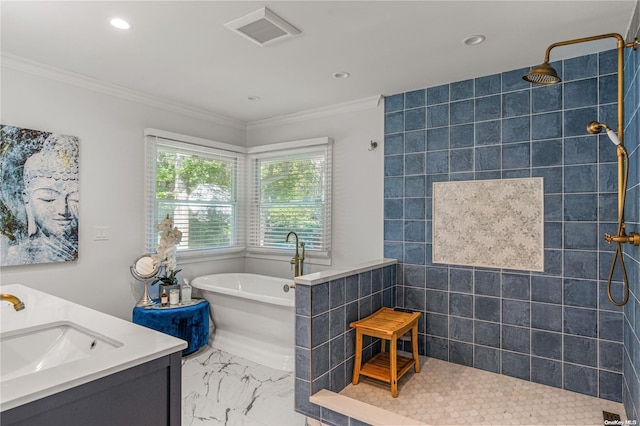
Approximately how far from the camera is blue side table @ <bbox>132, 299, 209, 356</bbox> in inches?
123

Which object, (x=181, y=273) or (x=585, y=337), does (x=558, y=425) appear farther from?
(x=181, y=273)

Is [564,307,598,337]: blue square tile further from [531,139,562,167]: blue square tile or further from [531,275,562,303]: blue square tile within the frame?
[531,139,562,167]: blue square tile

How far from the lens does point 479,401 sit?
240 cm

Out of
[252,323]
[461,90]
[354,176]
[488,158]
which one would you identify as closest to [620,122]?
[488,158]

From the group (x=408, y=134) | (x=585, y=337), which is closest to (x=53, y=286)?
(x=408, y=134)

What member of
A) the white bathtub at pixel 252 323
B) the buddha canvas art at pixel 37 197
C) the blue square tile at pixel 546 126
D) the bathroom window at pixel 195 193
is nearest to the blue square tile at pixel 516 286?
the blue square tile at pixel 546 126

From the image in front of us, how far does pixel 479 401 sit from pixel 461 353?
0.59 m

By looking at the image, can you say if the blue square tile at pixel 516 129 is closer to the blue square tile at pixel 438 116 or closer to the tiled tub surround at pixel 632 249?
the blue square tile at pixel 438 116

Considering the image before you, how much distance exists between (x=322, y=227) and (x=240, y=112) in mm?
1548

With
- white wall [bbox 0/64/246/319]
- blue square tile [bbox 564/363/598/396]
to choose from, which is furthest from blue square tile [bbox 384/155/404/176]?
white wall [bbox 0/64/246/319]

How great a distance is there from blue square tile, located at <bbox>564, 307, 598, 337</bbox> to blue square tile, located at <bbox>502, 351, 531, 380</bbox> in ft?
1.20

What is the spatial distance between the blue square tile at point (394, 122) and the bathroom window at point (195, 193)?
72.4 inches

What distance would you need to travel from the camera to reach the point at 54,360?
4.78 ft

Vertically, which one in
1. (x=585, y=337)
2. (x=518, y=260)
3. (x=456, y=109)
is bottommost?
(x=585, y=337)
